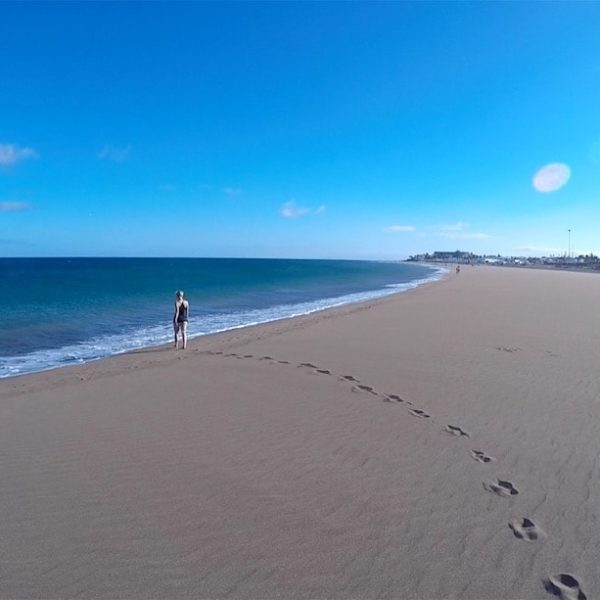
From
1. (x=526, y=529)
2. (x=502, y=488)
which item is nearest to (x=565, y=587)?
(x=526, y=529)

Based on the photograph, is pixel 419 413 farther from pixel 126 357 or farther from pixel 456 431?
pixel 126 357

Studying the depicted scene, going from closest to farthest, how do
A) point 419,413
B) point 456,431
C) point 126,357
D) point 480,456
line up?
1. point 480,456
2. point 456,431
3. point 419,413
4. point 126,357

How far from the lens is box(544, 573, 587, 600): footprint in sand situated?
11.0ft

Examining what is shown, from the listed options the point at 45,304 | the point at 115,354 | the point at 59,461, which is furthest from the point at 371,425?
the point at 45,304

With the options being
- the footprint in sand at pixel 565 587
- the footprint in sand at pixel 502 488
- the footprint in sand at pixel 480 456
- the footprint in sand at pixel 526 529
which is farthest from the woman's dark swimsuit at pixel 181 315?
the footprint in sand at pixel 565 587

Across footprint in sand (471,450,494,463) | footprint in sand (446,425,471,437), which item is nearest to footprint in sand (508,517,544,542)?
footprint in sand (471,450,494,463)

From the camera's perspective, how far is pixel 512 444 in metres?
5.98

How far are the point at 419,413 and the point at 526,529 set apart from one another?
3.18m

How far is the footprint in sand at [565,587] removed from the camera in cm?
335

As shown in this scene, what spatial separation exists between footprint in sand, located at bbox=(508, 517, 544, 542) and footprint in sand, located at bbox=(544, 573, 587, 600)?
43 centimetres

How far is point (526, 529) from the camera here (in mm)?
4102

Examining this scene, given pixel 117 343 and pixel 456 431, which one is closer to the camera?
pixel 456 431

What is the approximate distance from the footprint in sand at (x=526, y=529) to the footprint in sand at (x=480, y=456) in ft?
4.07

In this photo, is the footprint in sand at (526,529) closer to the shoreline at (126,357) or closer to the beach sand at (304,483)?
the beach sand at (304,483)
